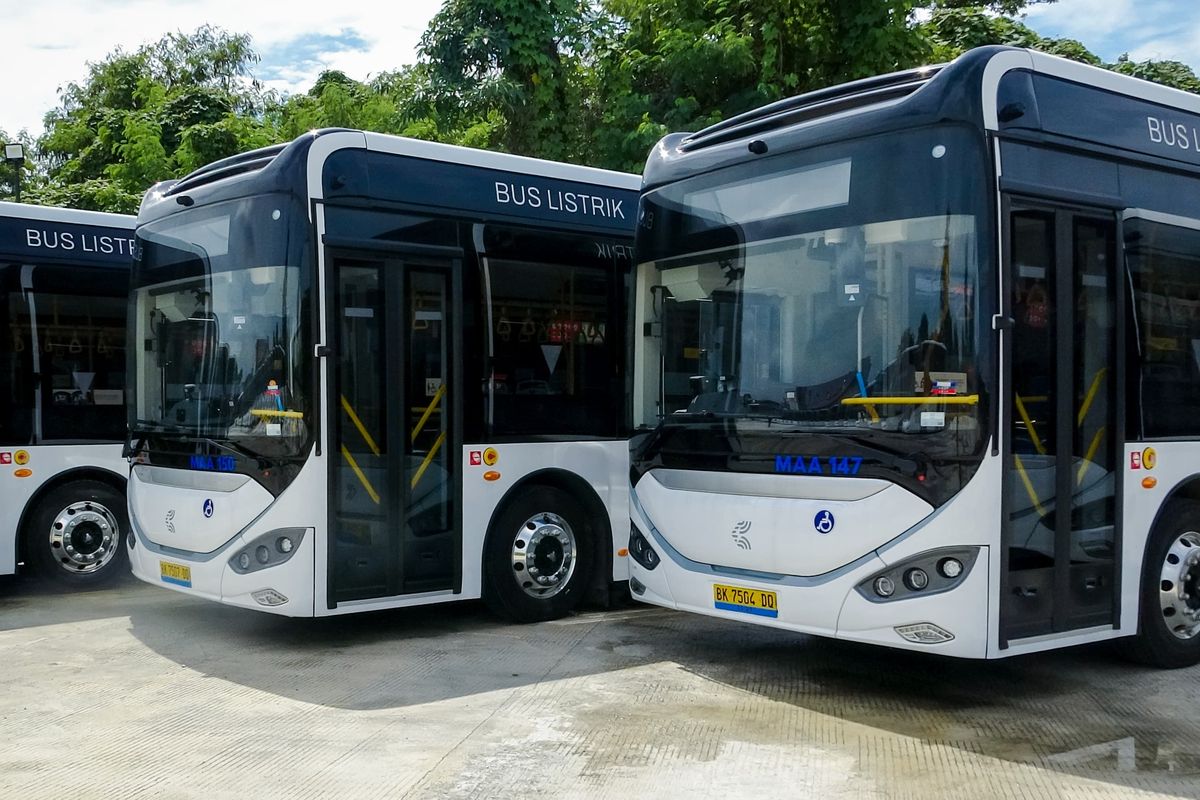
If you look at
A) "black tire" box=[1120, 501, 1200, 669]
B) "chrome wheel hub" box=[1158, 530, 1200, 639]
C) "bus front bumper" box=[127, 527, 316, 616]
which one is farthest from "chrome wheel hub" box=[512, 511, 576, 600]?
"chrome wheel hub" box=[1158, 530, 1200, 639]

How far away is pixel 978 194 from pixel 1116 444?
1.90 m

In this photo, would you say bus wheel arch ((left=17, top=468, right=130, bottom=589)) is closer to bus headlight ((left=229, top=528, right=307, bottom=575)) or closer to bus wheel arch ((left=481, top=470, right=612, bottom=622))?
bus headlight ((left=229, top=528, right=307, bottom=575))

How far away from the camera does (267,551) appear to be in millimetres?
8398

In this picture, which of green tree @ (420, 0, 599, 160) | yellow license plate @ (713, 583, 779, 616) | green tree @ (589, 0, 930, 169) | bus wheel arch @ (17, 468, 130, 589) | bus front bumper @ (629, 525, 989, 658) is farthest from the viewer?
green tree @ (420, 0, 599, 160)

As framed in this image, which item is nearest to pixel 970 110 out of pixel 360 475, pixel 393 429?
pixel 393 429

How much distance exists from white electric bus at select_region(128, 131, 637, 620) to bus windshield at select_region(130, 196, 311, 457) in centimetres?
2

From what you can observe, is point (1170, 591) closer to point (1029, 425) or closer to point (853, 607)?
point (1029, 425)

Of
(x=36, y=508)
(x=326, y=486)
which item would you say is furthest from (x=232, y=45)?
(x=326, y=486)

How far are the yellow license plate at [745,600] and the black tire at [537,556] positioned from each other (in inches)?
88.0

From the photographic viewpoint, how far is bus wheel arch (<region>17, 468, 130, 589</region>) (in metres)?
10.9

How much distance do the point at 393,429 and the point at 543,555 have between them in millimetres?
1655

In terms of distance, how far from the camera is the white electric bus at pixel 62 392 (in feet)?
35.2

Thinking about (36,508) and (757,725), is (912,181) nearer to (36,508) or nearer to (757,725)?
(757,725)

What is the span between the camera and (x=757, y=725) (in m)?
6.81
